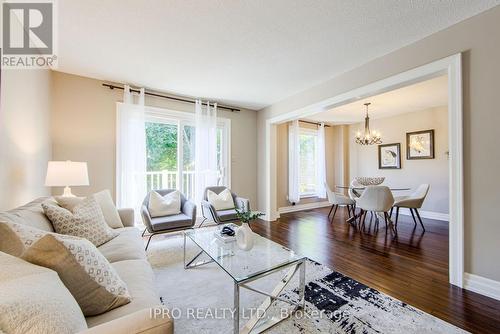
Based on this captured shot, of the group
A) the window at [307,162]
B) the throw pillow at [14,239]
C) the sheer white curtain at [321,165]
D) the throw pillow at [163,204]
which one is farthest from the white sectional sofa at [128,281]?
the sheer white curtain at [321,165]

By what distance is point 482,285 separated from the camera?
6.10 feet

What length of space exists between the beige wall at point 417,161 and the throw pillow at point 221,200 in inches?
169

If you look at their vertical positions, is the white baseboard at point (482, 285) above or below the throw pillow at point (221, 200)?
below

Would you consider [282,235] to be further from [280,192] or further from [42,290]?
[42,290]

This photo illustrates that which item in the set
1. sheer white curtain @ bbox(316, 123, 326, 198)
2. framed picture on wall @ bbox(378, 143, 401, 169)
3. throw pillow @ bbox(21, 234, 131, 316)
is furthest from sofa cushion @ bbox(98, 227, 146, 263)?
framed picture on wall @ bbox(378, 143, 401, 169)

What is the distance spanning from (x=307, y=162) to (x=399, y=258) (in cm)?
365

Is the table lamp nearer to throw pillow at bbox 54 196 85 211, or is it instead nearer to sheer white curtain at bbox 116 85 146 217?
throw pillow at bbox 54 196 85 211

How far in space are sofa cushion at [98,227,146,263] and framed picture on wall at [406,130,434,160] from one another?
19.1 feet

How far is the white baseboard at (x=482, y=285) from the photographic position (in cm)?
180

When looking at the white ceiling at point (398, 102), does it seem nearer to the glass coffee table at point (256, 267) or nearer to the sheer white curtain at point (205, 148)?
the sheer white curtain at point (205, 148)

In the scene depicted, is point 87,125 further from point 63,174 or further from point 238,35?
point 238,35

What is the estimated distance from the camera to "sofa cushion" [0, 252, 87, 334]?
0.58m

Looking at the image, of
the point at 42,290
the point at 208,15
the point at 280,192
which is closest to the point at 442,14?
the point at 208,15

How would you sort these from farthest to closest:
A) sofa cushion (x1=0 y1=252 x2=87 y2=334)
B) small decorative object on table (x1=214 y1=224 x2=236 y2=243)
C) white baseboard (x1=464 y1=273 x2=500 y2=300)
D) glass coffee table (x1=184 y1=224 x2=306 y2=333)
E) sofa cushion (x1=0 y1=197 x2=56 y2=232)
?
small decorative object on table (x1=214 y1=224 x2=236 y2=243) < white baseboard (x1=464 y1=273 x2=500 y2=300) < glass coffee table (x1=184 y1=224 x2=306 y2=333) < sofa cushion (x1=0 y1=197 x2=56 y2=232) < sofa cushion (x1=0 y1=252 x2=87 y2=334)
